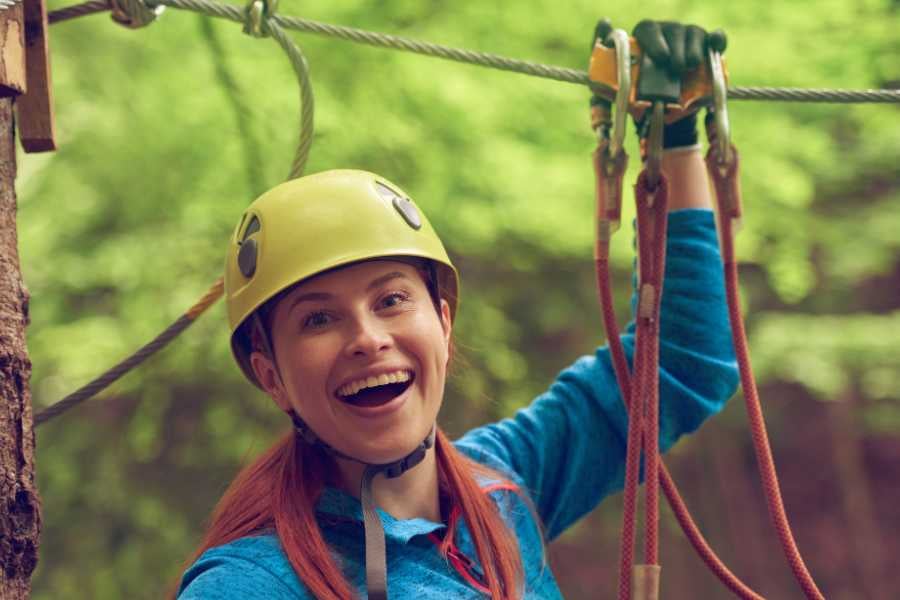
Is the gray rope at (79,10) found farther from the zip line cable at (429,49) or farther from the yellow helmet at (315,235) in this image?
the yellow helmet at (315,235)

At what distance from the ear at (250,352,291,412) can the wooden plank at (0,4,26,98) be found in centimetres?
60

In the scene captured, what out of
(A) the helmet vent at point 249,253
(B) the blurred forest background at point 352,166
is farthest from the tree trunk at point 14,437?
(B) the blurred forest background at point 352,166

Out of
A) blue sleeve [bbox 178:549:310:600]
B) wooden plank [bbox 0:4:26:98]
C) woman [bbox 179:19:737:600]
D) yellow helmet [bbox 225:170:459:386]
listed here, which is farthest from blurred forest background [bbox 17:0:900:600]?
wooden plank [bbox 0:4:26:98]

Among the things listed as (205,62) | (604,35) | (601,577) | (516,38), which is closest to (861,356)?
(516,38)

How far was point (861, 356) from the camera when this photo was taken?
5.52m

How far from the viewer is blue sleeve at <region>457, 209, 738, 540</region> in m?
2.32

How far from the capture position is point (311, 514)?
1.87 m

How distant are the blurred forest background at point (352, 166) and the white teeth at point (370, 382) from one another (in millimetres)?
1210

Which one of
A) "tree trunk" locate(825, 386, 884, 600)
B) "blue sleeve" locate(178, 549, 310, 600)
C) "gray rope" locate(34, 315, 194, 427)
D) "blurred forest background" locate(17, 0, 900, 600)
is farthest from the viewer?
"tree trunk" locate(825, 386, 884, 600)

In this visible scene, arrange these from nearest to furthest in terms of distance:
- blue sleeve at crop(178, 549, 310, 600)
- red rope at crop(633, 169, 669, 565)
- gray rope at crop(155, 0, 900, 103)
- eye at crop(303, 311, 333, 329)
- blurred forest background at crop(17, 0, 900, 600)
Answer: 1. blue sleeve at crop(178, 549, 310, 600)
2. eye at crop(303, 311, 333, 329)
3. red rope at crop(633, 169, 669, 565)
4. gray rope at crop(155, 0, 900, 103)
5. blurred forest background at crop(17, 0, 900, 600)

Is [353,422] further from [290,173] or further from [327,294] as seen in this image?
[290,173]

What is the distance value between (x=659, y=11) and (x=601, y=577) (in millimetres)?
6605

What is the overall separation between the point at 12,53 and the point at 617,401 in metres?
1.33

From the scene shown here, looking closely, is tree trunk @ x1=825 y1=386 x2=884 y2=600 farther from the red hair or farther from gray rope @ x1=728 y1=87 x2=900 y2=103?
the red hair
